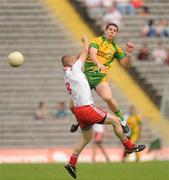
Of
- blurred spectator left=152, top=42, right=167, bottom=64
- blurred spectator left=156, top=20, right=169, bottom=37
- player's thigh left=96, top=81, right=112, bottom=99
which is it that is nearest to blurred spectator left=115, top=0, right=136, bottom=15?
blurred spectator left=156, top=20, right=169, bottom=37

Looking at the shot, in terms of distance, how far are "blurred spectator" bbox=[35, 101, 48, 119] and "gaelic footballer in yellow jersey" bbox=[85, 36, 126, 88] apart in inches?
486

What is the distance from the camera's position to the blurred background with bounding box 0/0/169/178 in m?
33.2

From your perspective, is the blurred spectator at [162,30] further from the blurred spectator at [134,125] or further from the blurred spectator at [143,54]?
the blurred spectator at [134,125]

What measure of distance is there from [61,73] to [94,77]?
43.5 ft

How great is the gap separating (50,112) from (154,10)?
18.4 ft

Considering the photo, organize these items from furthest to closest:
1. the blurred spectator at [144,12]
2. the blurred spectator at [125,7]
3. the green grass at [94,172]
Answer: the blurred spectator at [144,12]
the blurred spectator at [125,7]
the green grass at [94,172]

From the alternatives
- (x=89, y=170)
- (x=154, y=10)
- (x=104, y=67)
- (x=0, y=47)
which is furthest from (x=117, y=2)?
(x=104, y=67)

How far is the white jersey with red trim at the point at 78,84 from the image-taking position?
20.1 meters

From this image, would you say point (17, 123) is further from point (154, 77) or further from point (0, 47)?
point (154, 77)

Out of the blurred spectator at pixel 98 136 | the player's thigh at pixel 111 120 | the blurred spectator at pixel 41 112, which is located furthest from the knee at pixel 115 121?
the blurred spectator at pixel 41 112

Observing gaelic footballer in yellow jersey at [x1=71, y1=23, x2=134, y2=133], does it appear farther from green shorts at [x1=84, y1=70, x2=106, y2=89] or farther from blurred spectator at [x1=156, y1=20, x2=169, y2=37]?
blurred spectator at [x1=156, y1=20, x2=169, y2=37]

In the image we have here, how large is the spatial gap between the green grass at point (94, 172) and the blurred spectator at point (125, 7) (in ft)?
36.3

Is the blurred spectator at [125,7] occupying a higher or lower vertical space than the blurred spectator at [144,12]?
higher

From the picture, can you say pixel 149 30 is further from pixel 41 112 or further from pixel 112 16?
pixel 41 112
